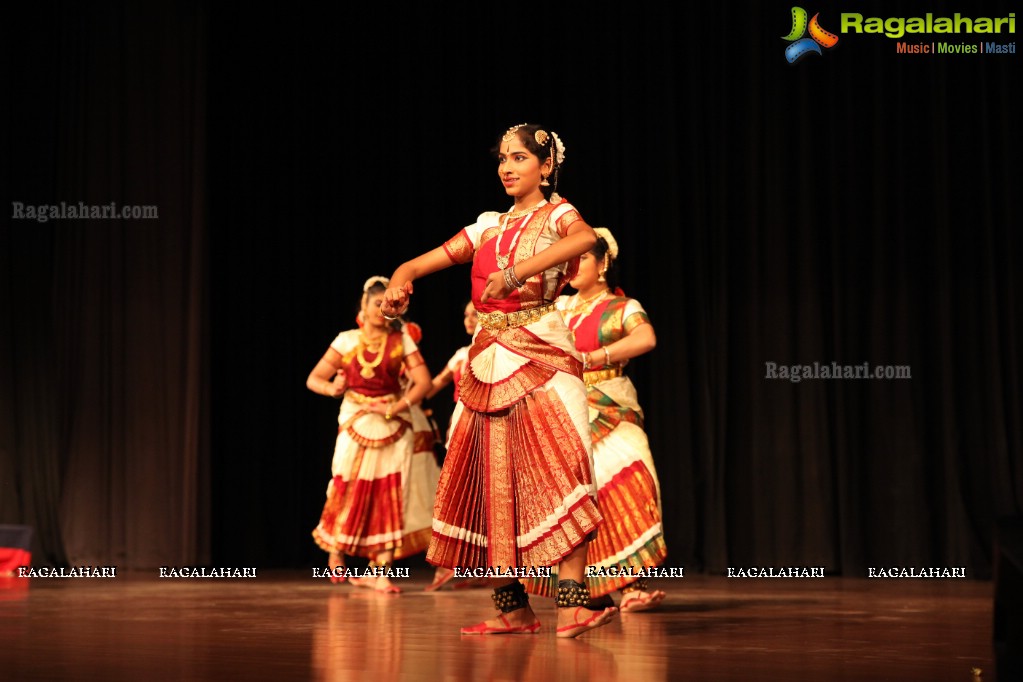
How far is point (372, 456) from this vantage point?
6.62 meters

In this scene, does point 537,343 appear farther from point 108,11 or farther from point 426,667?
point 108,11

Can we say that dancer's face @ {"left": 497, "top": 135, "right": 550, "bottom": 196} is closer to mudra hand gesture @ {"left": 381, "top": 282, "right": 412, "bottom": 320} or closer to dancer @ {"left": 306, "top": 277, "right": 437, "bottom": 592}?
mudra hand gesture @ {"left": 381, "top": 282, "right": 412, "bottom": 320}

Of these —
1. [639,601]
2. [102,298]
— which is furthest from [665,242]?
[102,298]

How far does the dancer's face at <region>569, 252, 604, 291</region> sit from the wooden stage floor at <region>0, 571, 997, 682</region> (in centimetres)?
128

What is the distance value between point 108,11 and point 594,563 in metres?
4.86

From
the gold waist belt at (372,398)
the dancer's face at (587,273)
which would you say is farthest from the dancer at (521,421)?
the gold waist belt at (372,398)

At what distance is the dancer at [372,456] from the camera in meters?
6.56

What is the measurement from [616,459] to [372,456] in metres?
1.93

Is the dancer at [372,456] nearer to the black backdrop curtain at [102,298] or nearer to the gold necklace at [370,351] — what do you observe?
the gold necklace at [370,351]

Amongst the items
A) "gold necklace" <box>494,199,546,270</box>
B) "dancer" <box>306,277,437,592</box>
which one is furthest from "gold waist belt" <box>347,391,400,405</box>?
"gold necklace" <box>494,199,546,270</box>

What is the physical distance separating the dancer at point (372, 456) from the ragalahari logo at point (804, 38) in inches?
107

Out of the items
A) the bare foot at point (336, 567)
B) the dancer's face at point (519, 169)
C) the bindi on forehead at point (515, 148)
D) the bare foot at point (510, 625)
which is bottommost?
the bare foot at point (336, 567)

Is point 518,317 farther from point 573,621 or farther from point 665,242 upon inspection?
point 665,242

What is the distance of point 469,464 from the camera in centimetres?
389
